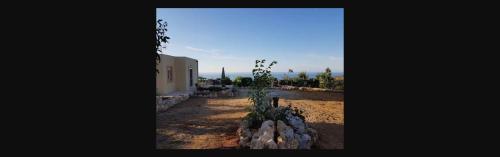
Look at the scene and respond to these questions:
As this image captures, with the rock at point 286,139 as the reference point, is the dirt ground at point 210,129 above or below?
below

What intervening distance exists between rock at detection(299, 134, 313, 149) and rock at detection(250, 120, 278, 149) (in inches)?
22.4

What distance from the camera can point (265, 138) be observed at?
16.6 feet

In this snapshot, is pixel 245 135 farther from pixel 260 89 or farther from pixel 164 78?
pixel 164 78

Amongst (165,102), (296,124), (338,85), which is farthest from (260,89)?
(338,85)

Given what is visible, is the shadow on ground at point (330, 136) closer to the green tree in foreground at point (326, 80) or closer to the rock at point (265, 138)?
the rock at point (265, 138)

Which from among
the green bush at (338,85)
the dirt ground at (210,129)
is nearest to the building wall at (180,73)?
the dirt ground at (210,129)

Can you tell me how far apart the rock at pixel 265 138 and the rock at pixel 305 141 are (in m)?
0.57

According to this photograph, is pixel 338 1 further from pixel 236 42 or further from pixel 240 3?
pixel 236 42

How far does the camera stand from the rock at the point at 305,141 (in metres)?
5.14

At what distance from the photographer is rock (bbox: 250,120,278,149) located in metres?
4.82

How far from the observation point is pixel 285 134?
205 inches

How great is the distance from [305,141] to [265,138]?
83 centimetres

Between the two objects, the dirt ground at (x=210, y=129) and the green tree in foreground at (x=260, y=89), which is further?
the green tree in foreground at (x=260, y=89)
